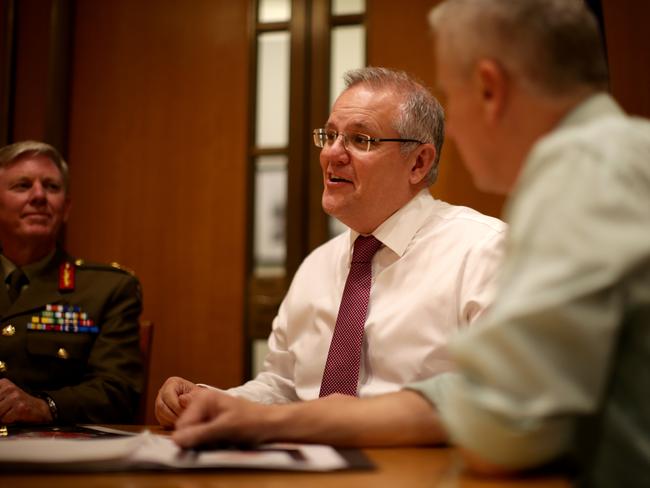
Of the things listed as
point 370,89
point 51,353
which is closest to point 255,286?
point 51,353

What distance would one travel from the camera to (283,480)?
79cm

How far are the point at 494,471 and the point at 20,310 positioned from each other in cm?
170

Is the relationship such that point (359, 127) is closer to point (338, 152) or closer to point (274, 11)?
point (338, 152)

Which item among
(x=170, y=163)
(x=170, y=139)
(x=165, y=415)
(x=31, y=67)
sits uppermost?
(x=31, y=67)

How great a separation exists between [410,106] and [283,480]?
1.23 meters

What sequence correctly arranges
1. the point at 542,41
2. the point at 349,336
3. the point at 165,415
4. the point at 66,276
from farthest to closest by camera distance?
the point at 66,276 → the point at 349,336 → the point at 165,415 → the point at 542,41

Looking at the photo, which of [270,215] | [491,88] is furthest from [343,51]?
[491,88]

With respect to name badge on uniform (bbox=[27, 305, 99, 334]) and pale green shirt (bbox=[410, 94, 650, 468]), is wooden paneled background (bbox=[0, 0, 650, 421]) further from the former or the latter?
pale green shirt (bbox=[410, 94, 650, 468])

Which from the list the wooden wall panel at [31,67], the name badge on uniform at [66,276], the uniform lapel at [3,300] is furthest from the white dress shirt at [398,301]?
the wooden wall panel at [31,67]

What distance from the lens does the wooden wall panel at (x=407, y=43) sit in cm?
289

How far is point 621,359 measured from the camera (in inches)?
27.7

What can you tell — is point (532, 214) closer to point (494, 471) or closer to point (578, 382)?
point (578, 382)

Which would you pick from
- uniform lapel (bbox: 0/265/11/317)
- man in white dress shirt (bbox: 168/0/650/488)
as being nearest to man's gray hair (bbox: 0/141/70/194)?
uniform lapel (bbox: 0/265/11/317)

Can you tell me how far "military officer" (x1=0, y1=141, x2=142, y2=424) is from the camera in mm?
1951
